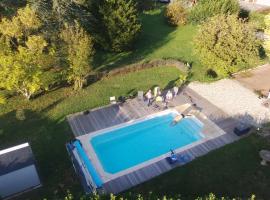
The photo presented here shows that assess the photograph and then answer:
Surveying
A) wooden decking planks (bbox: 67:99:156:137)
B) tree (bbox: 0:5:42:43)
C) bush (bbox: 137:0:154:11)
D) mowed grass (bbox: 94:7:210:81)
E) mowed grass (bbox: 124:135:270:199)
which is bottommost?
mowed grass (bbox: 124:135:270:199)

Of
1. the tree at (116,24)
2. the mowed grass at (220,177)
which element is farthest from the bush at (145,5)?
the mowed grass at (220,177)

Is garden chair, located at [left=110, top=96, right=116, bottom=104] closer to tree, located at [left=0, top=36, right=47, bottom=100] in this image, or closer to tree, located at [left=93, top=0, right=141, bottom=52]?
tree, located at [left=0, top=36, right=47, bottom=100]

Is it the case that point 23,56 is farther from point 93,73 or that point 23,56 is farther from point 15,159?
point 15,159

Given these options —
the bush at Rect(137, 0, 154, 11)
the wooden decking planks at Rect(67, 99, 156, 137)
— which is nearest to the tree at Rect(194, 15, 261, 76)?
the wooden decking planks at Rect(67, 99, 156, 137)

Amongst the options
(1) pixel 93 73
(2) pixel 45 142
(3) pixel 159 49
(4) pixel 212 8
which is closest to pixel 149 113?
(1) pixel 93 73

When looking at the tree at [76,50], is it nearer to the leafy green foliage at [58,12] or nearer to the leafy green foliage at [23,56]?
the leafy green foliage at [23,56]
